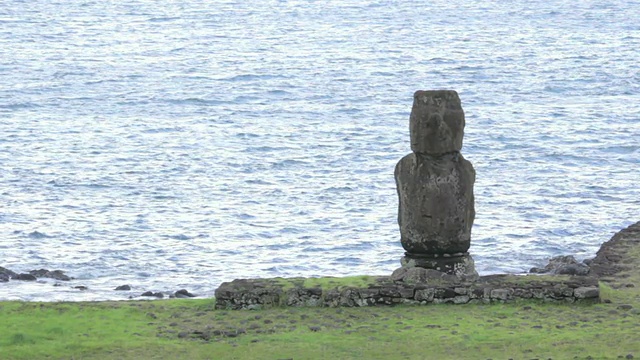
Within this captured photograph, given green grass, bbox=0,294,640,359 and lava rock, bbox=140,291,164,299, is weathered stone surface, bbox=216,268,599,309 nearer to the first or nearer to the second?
green grass, bbox=0,294,640,359

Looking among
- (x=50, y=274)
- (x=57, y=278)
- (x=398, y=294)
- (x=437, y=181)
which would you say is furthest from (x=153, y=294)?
(x=398, y=294)

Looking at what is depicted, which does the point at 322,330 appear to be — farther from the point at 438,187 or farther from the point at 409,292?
the point at 438,187

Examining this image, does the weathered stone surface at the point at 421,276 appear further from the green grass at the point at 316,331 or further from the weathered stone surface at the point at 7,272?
the weathered stone surface at the point at 7,272

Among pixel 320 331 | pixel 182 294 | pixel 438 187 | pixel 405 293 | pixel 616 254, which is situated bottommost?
pixel 182 294

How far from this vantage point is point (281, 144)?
58031 mm

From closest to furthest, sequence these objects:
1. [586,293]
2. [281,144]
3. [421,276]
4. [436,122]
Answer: [586,293], [421,276], [436,122], [281,144]

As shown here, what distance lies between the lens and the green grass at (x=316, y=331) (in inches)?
762

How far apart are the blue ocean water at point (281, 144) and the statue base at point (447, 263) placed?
9644 mm

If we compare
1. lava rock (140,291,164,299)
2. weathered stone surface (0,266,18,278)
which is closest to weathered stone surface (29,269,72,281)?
weathered stone surface (0,266,18,278)

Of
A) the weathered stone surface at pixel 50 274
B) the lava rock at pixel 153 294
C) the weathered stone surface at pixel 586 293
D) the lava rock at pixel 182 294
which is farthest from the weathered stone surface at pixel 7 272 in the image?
the weathered stone surface at pixel 586 293

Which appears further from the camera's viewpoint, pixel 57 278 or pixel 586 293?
pixel 57 278

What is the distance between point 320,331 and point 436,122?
15.7 ft

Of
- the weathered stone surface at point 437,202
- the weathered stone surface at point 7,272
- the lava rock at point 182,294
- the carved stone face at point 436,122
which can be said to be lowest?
the lava rock at point 182,294

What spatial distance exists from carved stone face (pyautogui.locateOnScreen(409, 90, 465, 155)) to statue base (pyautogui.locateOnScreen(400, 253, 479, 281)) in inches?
74.7
